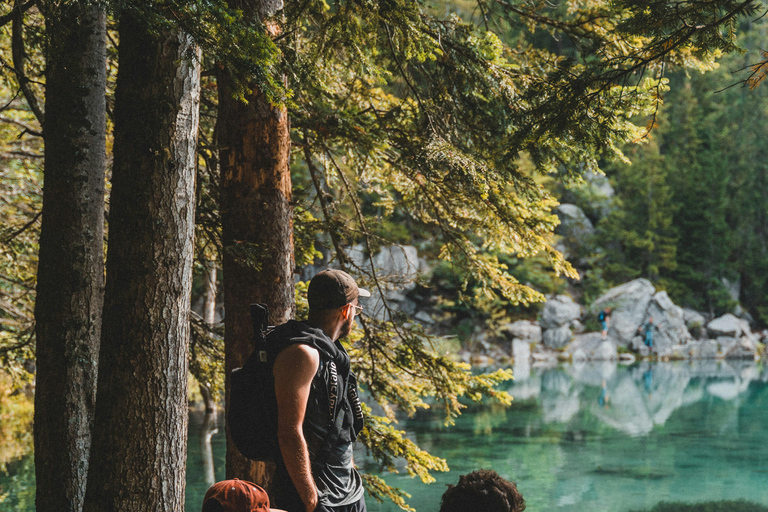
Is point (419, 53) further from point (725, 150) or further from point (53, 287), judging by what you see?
point (725, 150)

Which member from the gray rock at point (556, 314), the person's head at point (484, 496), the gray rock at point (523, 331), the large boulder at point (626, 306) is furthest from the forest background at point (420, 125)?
the large boulder at point (626, 306)

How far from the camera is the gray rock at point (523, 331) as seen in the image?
86.9ft

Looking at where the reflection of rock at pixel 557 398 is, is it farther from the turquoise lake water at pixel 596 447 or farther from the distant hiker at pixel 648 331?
the distant hiker at pixel 648 331

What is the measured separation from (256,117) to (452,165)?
1.20m

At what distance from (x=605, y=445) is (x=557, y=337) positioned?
577 inches

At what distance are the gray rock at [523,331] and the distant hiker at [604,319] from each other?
9.39 feet

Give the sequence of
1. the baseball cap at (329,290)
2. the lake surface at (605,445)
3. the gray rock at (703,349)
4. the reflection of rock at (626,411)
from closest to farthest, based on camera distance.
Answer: the baseball cap at (329,290), the lake surface at (605,445), the reflection of rock at (626,411), the gray rock at (703,349)

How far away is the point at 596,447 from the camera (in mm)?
12422

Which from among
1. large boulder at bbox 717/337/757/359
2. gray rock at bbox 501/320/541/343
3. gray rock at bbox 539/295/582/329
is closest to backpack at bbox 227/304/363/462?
gray rock at bbox 501/320/541/343

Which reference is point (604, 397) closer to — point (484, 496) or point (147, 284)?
point (147, 284)

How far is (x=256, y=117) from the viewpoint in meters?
3.63

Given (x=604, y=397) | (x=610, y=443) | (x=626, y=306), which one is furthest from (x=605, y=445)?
(x=626, y=306)

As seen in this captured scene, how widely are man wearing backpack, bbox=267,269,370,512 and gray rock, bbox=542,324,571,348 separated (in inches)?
1013

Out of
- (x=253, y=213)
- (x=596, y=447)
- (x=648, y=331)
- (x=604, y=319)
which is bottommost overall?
(x=596, y=447)
